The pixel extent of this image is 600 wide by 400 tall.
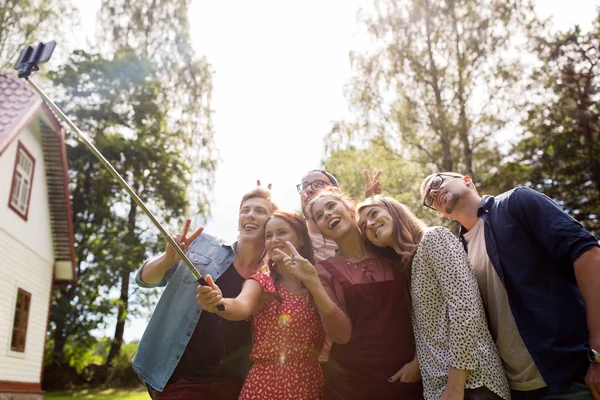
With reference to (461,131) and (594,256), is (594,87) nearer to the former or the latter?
(461,131)

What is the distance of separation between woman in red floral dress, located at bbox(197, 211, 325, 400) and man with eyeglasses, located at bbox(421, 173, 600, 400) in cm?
91

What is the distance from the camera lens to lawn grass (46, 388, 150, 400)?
16.2 metres

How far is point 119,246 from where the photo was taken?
2017 centimetres

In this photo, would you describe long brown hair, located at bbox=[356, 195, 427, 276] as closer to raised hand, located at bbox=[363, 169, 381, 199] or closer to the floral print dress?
the floral print dress

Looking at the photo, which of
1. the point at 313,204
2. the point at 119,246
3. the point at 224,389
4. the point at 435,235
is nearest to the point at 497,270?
the point at 435,235

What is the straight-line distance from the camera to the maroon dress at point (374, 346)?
2494 millimetres

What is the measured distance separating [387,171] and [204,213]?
332 inches

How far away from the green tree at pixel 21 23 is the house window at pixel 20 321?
30.2ft

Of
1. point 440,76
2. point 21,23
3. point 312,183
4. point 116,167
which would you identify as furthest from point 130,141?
point 312,183

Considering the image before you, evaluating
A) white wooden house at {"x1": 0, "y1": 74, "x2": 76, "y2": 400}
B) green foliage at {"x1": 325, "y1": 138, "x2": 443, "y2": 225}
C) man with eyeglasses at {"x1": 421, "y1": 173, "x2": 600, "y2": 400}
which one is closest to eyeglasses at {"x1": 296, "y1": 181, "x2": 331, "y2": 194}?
man with eyeglasses at {"x1": 421, "y1": 173, "x2": 600, "y2": 400}

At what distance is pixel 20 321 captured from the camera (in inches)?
461

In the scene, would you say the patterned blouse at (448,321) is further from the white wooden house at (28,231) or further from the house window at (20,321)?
the house window at (20,321)

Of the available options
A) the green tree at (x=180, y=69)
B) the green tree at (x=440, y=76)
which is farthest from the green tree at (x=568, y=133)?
the green tree at (x=180, y=69)

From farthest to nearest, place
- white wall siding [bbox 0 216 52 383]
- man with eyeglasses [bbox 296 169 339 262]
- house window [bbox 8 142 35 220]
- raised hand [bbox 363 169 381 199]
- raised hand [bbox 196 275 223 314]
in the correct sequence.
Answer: house window [bbox 8 142 35 220] < white wall siding [bbox 0 216 52 383] < man with eyeglasses [bbox 296 169 339 262] < raised hand [bbox 363 169 381 199] < raised hand [bbox 196 275 223 314]
